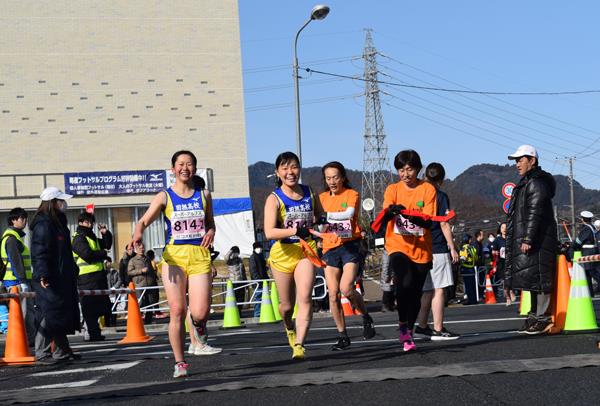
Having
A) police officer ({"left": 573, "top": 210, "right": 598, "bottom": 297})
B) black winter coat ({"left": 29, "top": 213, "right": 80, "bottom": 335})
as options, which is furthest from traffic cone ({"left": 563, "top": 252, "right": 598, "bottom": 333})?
police officer ({"left": 573, "top": 210, "right": 598, "bottom": 297})

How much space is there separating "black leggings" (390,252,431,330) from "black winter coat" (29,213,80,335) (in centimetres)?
376

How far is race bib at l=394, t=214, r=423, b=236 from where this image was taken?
372 inches

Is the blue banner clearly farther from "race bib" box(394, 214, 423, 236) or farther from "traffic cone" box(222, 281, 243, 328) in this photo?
"race bib" box(394, 214, 423, 236)

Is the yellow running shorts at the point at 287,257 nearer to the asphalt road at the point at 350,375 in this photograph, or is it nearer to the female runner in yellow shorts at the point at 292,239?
the female runner in yellow shorts at the point at 292,239

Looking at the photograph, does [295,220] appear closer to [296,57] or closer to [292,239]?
[292,239]

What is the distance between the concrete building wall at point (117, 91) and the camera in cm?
5059

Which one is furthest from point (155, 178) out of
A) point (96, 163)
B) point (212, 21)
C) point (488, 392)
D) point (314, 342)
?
point (488, 392)

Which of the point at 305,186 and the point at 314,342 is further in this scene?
the point at 314,342

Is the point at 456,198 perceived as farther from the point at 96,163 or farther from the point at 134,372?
the point at 134,372

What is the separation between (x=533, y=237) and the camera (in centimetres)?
1055

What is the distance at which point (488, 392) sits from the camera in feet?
21.1

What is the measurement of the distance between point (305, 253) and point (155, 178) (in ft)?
139

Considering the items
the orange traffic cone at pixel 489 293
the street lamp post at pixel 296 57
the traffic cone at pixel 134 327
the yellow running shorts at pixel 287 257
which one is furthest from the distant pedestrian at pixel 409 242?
the street lamp post at pixel 296 57

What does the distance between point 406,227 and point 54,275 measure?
397cm
